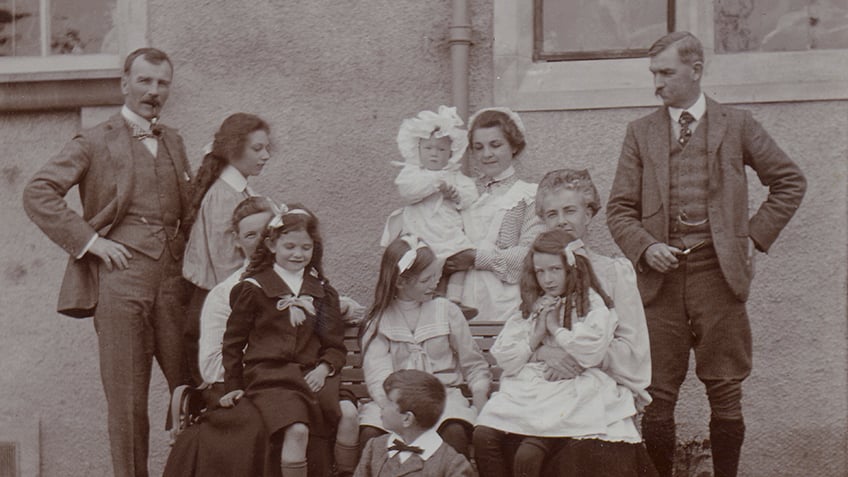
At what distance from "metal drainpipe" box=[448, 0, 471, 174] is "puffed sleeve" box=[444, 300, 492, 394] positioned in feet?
5.42

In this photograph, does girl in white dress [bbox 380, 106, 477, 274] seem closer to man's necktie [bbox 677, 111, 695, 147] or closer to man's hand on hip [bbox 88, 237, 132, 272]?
man's necktie [bbox 677, 111, 695, 147]

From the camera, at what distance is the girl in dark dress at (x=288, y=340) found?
604cm

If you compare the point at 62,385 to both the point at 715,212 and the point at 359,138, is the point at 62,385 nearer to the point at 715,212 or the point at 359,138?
the point at 359,138

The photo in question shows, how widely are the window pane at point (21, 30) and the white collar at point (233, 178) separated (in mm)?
2113

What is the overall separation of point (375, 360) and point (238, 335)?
0.58 m

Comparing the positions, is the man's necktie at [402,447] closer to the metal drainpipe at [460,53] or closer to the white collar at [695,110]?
the white collar at [695,110]

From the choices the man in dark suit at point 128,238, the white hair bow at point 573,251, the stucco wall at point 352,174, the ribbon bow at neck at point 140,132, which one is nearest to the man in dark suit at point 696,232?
the white hair bow at point 573,251

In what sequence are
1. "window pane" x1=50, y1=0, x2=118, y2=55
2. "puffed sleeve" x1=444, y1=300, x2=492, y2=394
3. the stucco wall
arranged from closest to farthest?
"puffed sleeve" x1=444, y1=300, x2=492, y2=394 < the stucco wall < "window pane" x1=50, y1=0, x2=118, y2=55

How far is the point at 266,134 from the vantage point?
6.94 metres

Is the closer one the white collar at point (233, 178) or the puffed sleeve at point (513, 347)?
the puffed sleeve at point (513, 347)

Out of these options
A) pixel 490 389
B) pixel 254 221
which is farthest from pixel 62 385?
pixel 490 389

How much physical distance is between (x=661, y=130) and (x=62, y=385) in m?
3.66

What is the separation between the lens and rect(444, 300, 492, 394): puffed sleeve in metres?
6.29

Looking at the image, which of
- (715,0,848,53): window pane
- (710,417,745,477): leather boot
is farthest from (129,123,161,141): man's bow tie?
(715,0,848,53): window pane
